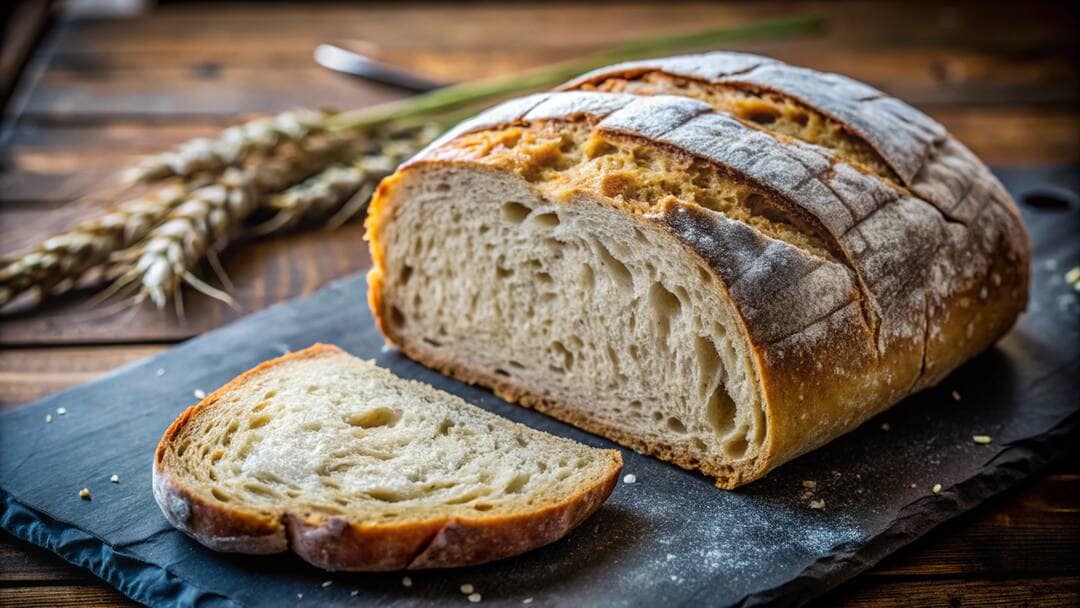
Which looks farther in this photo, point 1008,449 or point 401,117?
point 401,117

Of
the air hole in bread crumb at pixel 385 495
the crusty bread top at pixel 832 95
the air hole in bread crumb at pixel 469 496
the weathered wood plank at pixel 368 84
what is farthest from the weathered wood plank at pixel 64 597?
the weathered wood plank at pixel 368 84

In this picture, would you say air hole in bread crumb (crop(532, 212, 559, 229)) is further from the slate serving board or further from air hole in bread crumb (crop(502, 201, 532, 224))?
the slate serving board

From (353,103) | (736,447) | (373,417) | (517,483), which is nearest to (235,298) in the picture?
(373,417)

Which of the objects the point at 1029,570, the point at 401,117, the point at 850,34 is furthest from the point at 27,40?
the point at 1029,570

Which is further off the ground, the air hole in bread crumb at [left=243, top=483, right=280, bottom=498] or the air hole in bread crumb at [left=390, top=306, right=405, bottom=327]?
the air hole in bread crumb at [left=243, top=483, right=280, bottom=498]

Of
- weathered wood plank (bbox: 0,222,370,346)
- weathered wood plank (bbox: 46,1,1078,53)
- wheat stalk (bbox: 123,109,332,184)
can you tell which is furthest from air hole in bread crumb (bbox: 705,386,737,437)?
weathered wood plank (bbox: 46,1,1078,53)

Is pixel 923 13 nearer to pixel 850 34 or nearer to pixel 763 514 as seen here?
pixel 850 34
